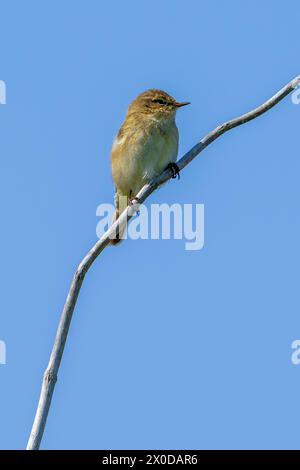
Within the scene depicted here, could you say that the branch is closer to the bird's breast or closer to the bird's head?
the bird's breast

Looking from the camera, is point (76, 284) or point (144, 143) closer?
point (76, 284)

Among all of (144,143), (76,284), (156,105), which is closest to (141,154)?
(144,143)

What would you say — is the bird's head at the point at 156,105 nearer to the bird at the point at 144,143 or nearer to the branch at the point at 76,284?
the bird at the point at 144,143

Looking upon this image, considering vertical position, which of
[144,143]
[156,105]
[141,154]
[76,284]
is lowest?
[76,284]

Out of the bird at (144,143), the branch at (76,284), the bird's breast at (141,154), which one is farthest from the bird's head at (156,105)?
the branch at (76,284)

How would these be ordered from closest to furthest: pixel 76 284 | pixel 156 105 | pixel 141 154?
pixel 76 284, pixel 141 154, pixel 156 105

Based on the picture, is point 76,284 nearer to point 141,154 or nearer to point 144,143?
point 141,154
